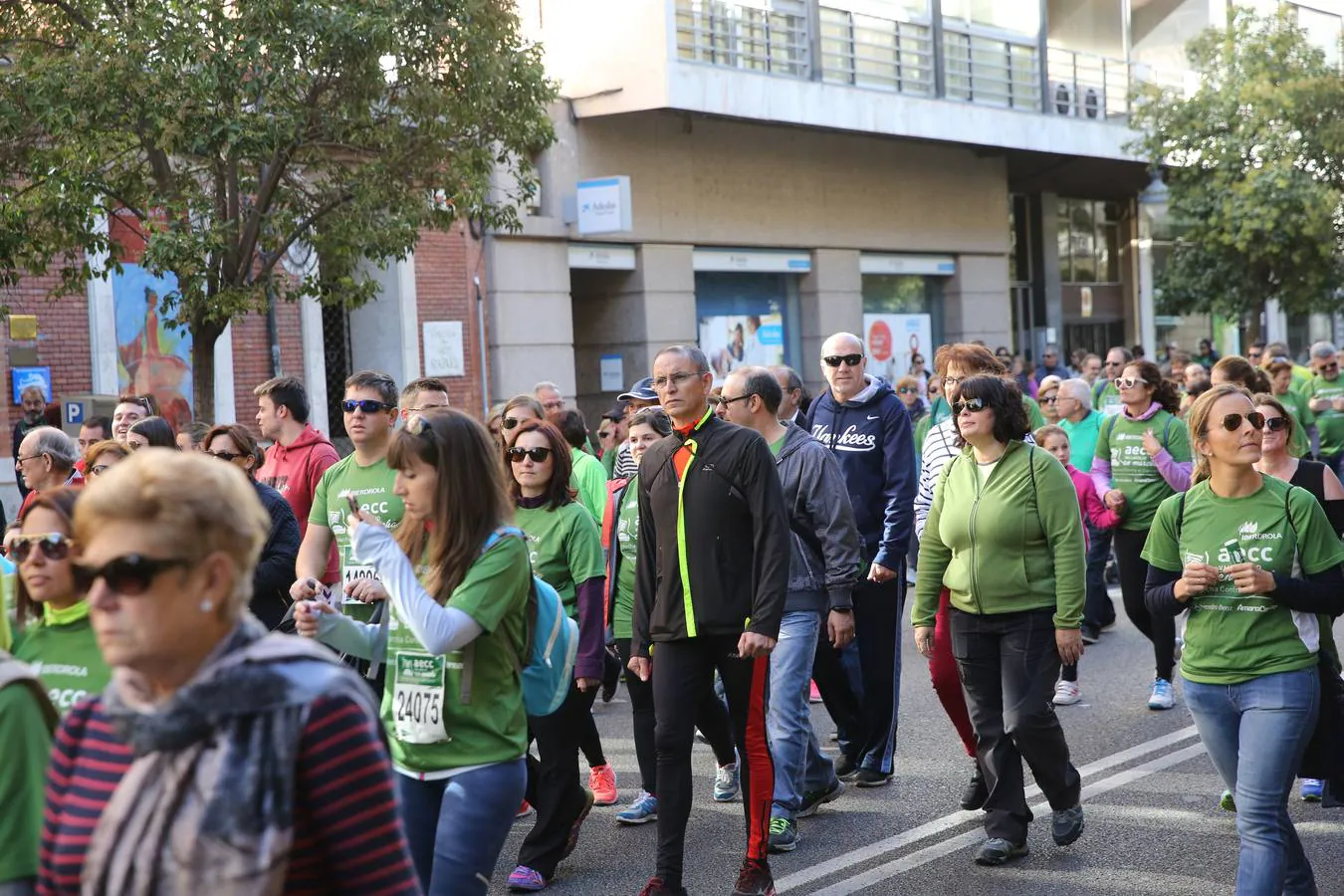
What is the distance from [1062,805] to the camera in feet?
21.1

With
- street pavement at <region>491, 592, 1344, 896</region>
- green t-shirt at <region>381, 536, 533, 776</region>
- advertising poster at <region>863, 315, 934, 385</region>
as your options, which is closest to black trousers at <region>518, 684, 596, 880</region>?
street pavement at <region>491, 592, 1344, 896</region>

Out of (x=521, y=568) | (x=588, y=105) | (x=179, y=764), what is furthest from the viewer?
(x=588, y=105)

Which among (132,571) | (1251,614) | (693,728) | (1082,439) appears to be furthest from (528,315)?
(132,571)

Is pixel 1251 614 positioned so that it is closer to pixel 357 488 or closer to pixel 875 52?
pixel 357 488

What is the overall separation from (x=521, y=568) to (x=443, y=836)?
699 millimetres

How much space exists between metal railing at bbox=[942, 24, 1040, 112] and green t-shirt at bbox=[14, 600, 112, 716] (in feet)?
83.6

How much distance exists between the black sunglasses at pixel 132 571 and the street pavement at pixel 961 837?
4157 mm

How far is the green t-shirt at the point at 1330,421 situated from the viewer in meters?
14.4

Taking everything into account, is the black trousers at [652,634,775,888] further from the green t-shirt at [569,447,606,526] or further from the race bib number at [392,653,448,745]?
the green t-shirt at [569,447,606,526]

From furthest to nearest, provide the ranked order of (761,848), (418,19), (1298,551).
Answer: (418,19) → (761,848) → (1298,551)

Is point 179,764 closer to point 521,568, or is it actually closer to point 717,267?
point 521,568

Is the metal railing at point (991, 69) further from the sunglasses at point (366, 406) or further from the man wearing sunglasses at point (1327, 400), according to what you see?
the sunglasses at point (366, 406)

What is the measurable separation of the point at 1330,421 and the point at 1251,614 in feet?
33.1

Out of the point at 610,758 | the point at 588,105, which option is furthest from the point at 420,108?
the point at 588,105
